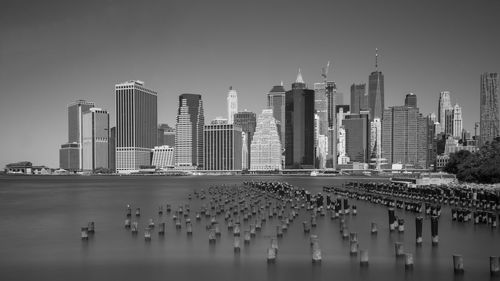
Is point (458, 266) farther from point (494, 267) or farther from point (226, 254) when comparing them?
point (226, 254)

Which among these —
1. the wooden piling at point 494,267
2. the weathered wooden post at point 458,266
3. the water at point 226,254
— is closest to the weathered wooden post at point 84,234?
the water at point 226,254

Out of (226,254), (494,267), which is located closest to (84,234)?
(226,254)

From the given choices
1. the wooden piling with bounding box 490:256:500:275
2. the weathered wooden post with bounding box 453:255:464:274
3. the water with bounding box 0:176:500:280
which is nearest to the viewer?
the wooden piling with bounding box 490:256:500:275

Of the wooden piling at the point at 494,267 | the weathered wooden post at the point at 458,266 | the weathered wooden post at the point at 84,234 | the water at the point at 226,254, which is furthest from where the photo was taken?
the weathered wooden post at the point at 84,234

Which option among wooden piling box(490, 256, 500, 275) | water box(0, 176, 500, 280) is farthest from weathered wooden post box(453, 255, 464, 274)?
wooden piling box(490, 256, 500, 275)

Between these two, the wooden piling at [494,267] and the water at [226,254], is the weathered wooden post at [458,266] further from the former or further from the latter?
the wooden piling at [494,267]

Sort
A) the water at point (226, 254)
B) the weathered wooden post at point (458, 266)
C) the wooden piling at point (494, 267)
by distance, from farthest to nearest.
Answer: the water at point (226, 254) < the weathered wooden post at point (458, 266) < the wooden piling at point (494, 267)

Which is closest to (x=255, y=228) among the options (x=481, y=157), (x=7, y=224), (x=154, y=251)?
(x=154, y=251)

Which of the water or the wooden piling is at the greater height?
the wooden piling

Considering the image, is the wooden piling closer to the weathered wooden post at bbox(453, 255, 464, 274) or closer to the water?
the water

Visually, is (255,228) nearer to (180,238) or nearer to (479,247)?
(180,238)

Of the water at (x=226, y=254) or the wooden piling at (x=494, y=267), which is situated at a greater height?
the wooden piling at (x=494, y=267)
